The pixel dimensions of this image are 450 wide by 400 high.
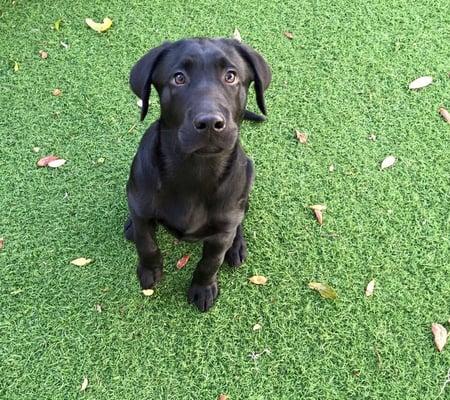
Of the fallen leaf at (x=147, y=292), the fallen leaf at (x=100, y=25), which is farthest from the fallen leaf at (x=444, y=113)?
the fallen leaf at (x=100, y=25)

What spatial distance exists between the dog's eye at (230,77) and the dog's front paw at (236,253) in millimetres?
1203

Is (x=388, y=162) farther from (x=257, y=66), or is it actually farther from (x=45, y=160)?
(x=45, y=160)

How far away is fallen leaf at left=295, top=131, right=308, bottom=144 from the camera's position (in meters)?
4.04

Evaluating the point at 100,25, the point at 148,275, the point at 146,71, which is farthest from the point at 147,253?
the point at 100,25

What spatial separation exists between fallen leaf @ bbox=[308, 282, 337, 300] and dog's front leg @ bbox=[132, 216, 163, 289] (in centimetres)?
94

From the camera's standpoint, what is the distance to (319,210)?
3.75 meters

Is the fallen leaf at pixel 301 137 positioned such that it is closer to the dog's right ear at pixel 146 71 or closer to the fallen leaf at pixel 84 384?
the dog's right ear at pixel 146 71

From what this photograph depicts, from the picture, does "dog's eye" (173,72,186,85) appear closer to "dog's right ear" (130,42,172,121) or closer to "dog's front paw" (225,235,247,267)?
"dog's right ear" (130,42,172,121)

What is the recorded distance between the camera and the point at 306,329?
3.31 metres

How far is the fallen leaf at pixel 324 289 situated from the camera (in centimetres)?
341

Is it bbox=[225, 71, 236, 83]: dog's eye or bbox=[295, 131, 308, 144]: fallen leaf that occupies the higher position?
bbox=[225, 71, 236, 83]: dog's eye

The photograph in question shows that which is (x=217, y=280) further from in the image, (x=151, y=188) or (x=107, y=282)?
(x=151, y=188)

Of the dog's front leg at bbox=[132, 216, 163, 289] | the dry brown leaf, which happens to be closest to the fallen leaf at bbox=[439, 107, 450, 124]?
the dry brown leaf

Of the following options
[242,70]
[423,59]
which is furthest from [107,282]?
[423,59]
